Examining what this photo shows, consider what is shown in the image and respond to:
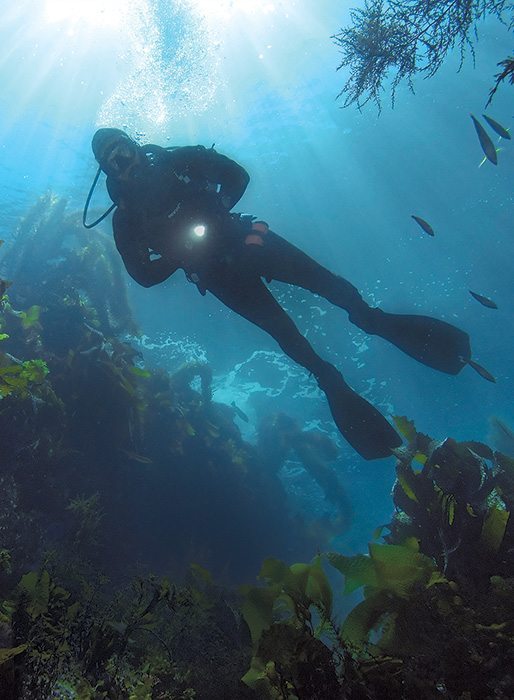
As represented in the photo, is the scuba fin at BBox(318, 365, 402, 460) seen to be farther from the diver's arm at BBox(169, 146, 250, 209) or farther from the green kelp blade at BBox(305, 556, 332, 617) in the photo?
the diver's arm at BBox(169, 146, 250, 209)

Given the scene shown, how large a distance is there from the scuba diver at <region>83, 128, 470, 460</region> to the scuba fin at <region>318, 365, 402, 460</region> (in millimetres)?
25

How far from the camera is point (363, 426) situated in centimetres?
462

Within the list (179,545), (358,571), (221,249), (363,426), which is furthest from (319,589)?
(179,545)

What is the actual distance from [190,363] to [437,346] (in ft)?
45.3

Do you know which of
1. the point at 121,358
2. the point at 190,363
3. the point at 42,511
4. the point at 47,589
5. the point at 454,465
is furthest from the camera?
the point at 190,363

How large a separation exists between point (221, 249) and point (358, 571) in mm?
3996

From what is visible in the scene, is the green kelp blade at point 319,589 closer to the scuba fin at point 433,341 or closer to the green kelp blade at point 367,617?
the green kelp blade at point 367,617

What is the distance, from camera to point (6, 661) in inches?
82.5

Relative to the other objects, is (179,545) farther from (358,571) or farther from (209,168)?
(209,168)

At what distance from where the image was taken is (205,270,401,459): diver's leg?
4594mm

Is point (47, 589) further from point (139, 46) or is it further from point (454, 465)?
point (139, 46)

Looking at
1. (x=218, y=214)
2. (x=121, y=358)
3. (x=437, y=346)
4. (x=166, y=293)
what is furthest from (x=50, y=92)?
(x=437, y=346)

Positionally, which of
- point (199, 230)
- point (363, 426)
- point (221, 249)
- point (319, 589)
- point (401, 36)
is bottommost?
point (319, 589)

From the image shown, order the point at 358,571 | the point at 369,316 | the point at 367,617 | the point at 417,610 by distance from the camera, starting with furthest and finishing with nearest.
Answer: the point at 369,316 < the point at 358,571 < the point at 367,617 < the point at 417,610
